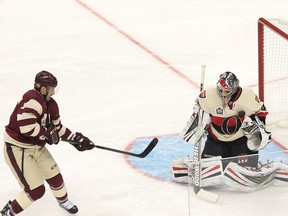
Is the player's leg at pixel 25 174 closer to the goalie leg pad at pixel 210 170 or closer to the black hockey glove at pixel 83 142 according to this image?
the black hockey glove at pixel 83 142

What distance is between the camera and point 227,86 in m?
4.70

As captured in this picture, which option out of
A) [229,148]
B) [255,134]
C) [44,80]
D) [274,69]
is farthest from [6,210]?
[274,69]

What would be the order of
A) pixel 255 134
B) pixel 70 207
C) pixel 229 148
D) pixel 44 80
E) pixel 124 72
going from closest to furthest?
pixel 44 80 → pixel 70 207 → pixel 255 134 → pixel 229 148 → pixel 124 72

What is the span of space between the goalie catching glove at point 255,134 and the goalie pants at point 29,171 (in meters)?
1.12

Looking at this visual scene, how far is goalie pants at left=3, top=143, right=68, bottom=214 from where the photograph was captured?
14.4 ft

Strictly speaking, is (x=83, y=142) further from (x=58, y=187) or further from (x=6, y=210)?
(x=6, y=210)

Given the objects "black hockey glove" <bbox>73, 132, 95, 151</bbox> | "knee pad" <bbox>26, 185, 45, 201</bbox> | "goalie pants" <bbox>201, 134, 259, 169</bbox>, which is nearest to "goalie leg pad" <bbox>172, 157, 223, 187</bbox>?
"goalie pants" <bbox>201, 134, 259, 169</bbox>

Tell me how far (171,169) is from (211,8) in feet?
13.0

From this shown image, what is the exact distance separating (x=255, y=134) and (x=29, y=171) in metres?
1.32

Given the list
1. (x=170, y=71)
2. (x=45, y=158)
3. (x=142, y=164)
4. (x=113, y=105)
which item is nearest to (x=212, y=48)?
(x=170, y=71)

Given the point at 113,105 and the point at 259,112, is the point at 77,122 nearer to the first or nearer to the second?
the point at 113,105

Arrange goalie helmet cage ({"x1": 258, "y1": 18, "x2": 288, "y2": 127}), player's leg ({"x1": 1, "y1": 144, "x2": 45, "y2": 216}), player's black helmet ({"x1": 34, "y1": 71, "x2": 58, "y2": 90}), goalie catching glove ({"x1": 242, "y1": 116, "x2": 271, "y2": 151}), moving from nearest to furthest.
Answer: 1. player's black helmet ({"x1": 34, "y1": 71, "x2": 58, "y2": 90})
2. player's leg ({"x1": 1, "y1": 144, "x2": 45, "y2": 216})
3. goalie catching glove ({"x1": 242, "y1": 116, "x2": 271, "y2": 151})
4. goalie helmet cage ({"x1": 258, "y1": 18, "x2": 288, "y2": 127})

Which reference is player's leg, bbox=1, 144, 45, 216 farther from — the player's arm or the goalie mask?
the goalie mask

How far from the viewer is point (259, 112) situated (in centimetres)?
482
